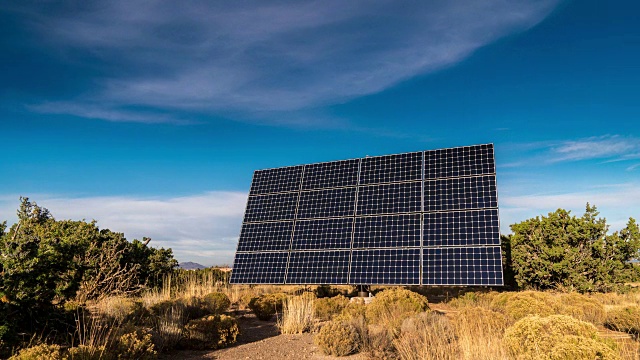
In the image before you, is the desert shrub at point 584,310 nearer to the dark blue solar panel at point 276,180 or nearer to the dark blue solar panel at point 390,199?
the dark blue solar panel at point 390,199

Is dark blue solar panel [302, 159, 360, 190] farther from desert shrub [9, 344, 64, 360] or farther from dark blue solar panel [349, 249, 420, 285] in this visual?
desert shrub [9, 344, 64, 360]

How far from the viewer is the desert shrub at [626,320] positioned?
12.3 m

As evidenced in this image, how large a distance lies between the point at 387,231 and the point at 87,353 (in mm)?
12876

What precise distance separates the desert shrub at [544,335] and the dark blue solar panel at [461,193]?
9.12 metres

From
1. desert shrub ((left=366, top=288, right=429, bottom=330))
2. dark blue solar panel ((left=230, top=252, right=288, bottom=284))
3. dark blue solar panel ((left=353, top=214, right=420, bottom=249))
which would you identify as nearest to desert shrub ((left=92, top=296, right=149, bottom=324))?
dark blue solar panel ((left=230, top=252, right=288, bottom=284))

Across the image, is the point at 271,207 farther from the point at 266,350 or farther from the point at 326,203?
the point at 266,350

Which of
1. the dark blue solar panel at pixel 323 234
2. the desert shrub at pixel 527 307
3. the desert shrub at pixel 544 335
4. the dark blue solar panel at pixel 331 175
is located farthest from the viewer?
the dark blue solar panel at pixel 331 175

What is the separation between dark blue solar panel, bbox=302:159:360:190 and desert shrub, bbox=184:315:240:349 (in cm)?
1091

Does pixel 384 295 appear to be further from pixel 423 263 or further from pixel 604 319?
pixel 604 319

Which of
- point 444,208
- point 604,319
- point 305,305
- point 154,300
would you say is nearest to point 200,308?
point 154,300

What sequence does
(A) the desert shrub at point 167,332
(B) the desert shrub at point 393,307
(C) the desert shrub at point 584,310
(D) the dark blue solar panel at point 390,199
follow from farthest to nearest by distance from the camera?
(D) the dark blue solar panel at point 390,199, (B) the desert shrub at point 393,307, (C) the desert shrub at point 584,310, (A) the desert shrub at point 167,332

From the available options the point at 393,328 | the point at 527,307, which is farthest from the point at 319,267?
the point at 527,307

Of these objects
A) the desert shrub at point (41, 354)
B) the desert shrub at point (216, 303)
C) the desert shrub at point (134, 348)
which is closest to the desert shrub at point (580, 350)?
the desert shrub at point (134, 348)

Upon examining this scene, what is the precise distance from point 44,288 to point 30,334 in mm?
1007
